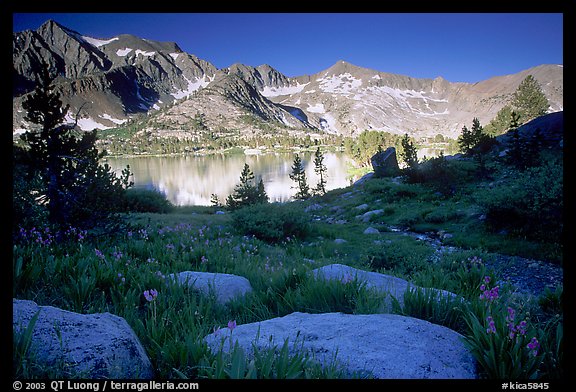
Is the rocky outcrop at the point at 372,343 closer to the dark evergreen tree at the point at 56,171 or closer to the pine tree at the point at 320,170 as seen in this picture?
the dark evergreen tree at the point at 56,171

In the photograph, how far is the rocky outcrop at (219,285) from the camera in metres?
3.33

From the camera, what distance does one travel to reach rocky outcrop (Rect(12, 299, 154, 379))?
1.62 metres

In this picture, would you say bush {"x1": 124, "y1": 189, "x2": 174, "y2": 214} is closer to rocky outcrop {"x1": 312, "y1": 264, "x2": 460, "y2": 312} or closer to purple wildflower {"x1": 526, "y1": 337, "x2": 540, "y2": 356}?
rocky outcrop {"x1": 312, "y1": 264, "x2": 460, "y2": 312}

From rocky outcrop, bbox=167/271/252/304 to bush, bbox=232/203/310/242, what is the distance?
9.43 metres

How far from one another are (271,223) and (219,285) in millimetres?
10606

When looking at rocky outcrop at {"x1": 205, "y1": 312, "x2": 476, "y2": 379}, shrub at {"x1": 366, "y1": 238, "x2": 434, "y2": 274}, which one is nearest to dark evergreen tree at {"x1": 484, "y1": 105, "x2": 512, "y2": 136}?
shrub at {"x1": 366, "y1": 238, "x2": 434, "y2": 274}

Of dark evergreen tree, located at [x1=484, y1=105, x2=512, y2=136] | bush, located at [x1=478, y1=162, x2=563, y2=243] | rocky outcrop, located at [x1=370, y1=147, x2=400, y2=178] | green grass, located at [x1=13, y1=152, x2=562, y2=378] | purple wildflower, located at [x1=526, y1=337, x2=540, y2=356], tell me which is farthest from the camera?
dark evergreen tree, located at [x1=484, y1=105, x2=512, y2=136]

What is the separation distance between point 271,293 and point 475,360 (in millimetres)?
2058

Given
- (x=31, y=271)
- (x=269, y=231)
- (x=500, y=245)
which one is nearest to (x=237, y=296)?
(x=31, y=271)

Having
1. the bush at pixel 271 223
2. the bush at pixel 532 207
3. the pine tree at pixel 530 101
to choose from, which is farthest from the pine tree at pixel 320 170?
the bush at pixel 532 207

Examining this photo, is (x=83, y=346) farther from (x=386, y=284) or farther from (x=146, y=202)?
(x=146, y=202)

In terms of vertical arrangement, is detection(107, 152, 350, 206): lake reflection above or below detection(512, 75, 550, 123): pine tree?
below

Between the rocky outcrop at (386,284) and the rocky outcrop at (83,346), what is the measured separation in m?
2.04
